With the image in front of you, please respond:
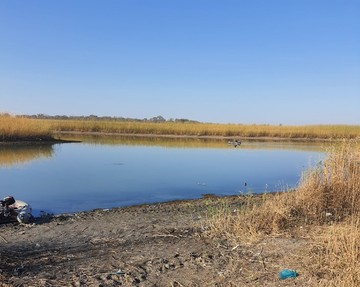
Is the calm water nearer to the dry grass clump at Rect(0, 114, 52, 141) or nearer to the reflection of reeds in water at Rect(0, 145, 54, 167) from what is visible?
the reflection of reeds in water at Rect(0, 145, 54, 167)

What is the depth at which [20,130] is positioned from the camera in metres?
22.3

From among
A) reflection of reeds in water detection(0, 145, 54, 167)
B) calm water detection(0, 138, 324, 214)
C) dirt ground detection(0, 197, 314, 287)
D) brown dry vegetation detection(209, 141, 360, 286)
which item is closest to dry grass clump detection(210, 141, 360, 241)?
brown dry vegetation detection(209, 141, 360, 286)

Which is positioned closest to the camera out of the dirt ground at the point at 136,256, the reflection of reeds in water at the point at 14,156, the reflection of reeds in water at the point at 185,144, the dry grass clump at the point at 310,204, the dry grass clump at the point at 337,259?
the dry grass clump at the point at 337,259

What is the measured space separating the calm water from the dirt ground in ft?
7.18

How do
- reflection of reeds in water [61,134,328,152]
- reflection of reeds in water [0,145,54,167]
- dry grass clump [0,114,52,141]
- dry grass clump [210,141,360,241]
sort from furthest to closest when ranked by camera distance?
reflection of reeds in water [61,134,328,152]
dry grass clump [0,114,52,141]
reflection of reeds in water [0,145,54,167]
dry grass clump [210,141,360,241]

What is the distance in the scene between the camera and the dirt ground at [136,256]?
12.3 feet

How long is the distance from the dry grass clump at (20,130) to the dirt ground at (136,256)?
16707 mm

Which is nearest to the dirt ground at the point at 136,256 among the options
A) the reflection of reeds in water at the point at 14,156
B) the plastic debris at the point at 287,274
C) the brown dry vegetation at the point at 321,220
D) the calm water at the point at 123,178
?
the plastic debris at the point at 287,274

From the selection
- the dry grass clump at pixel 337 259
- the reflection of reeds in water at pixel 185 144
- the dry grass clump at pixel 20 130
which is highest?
the dry grass clump at pixel 20 130

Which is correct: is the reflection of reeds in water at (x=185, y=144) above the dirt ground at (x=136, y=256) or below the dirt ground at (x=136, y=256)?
above

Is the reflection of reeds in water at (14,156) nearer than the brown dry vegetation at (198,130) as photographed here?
Yes

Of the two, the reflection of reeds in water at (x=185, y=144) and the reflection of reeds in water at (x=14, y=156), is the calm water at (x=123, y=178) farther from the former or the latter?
the reflection of reeds in water at (x=185, y=144)

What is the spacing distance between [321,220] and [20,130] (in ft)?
65.6

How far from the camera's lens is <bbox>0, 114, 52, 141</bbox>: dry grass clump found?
21.4 m
